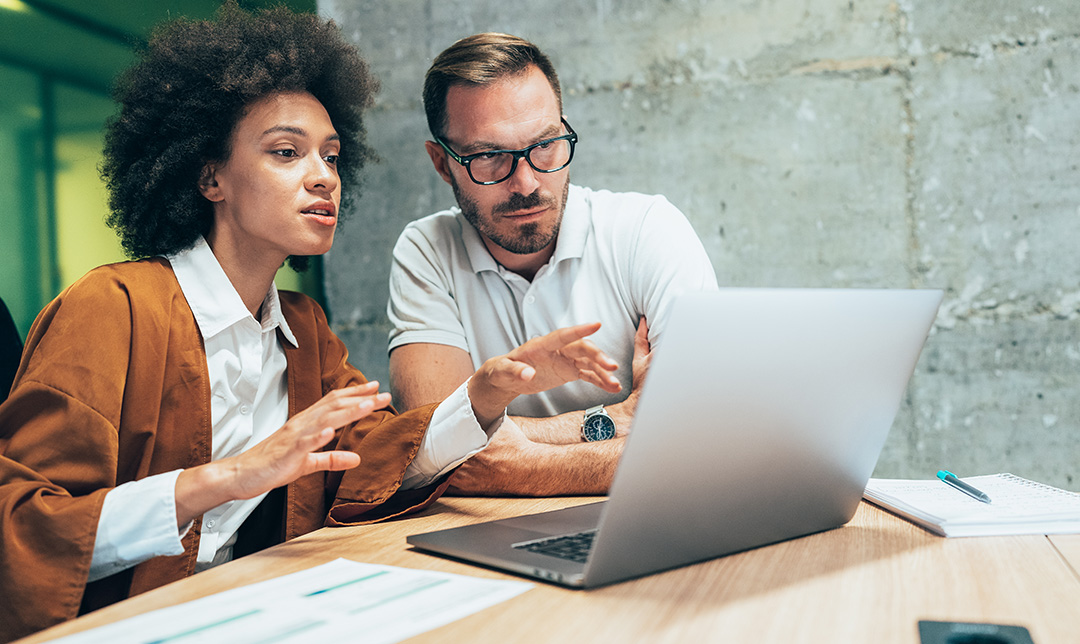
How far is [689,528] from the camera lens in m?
0.83

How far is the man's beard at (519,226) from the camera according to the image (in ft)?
6.20

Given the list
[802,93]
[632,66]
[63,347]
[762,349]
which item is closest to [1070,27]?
[802,93]

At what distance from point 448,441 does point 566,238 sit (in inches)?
32.2

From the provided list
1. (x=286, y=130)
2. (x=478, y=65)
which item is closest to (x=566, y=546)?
(x=286, y=130)

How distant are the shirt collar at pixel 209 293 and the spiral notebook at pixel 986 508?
1.12 metres

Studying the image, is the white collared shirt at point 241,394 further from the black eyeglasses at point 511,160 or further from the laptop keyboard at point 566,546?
the black eyeglasses at point 511,160

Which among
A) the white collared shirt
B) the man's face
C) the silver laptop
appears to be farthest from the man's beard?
the silver laptop

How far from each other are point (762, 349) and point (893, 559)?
333mm

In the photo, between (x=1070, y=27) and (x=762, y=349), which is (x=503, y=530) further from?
(x=1070, y=27)

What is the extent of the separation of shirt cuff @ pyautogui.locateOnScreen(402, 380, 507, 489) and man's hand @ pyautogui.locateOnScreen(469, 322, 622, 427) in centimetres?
3

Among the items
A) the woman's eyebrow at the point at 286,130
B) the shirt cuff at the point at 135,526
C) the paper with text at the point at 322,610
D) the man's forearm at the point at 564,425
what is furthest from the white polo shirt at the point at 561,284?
the paper with text at the point at 322,610

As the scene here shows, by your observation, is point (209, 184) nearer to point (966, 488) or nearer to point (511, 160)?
point (511, 160)

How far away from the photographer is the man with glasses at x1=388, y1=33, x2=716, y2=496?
1.87 metres

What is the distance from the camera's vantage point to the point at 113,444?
114 centimetres
